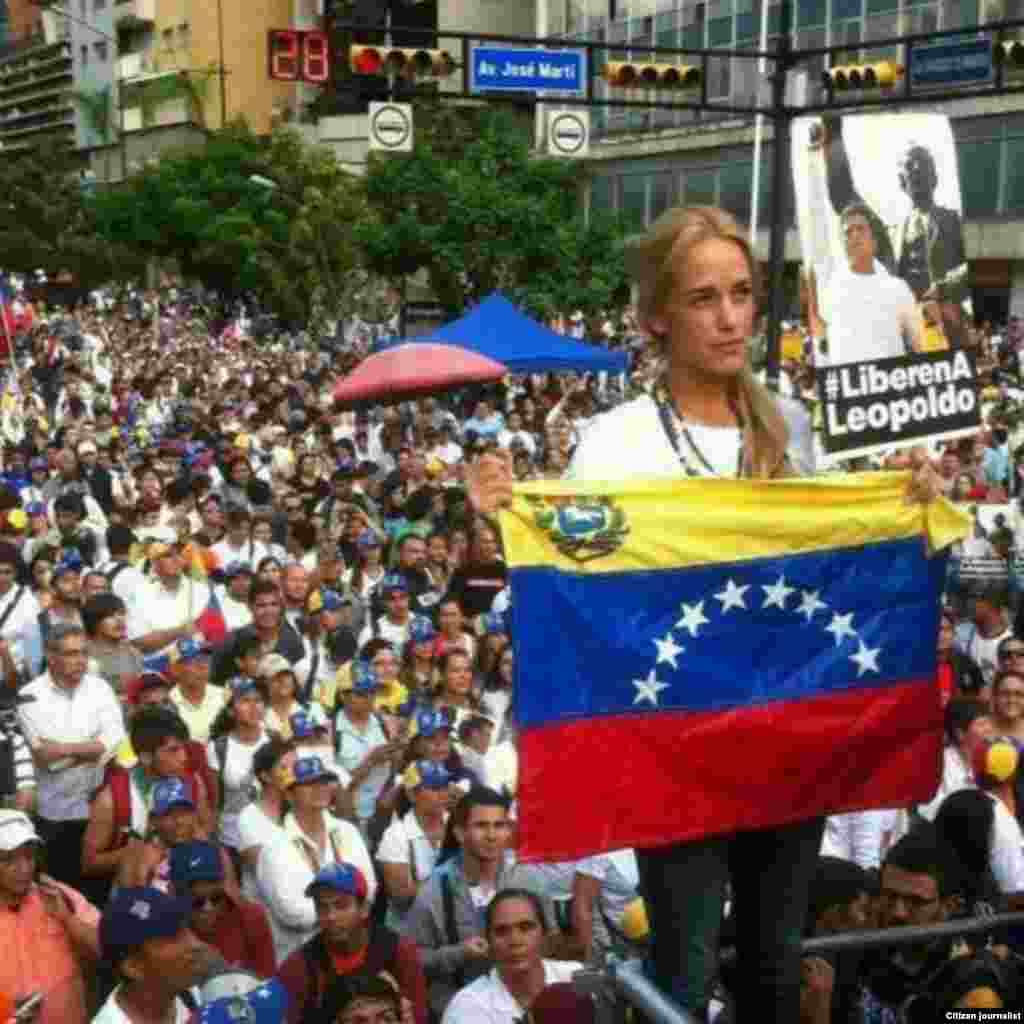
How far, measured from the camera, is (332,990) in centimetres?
520

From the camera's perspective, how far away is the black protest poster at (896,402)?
669 centimetres

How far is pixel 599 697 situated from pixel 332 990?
2593mm

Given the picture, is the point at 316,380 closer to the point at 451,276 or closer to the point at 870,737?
the point at 451,276

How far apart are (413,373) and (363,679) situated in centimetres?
886

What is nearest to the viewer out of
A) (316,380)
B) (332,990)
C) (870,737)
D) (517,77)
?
(870,737)

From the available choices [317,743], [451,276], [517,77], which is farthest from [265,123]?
[317,743]

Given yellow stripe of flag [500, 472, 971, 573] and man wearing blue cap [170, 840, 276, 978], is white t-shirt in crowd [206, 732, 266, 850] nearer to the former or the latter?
man wearing blue cap [170, 840, 276, 978]

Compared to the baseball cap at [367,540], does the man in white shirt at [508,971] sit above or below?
below

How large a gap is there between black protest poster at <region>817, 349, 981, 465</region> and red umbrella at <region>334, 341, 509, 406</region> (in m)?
9.79

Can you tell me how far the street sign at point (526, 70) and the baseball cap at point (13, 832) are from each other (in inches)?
503

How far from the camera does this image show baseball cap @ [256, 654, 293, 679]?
8008mm

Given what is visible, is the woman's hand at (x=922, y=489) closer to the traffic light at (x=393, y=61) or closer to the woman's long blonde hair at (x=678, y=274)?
Answer: the woman's long blonde hair at (x=678, y=274)

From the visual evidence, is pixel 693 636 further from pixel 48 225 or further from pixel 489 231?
pixel 48 225

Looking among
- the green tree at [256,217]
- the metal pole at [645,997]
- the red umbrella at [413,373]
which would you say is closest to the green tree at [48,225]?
Answer: the green tree at [256,217]
